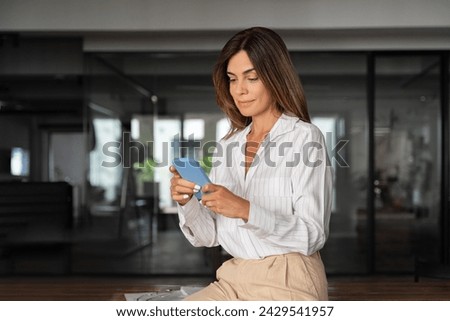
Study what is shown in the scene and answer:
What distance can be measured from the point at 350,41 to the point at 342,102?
55cm

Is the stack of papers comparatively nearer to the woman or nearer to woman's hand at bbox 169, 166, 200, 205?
the woman

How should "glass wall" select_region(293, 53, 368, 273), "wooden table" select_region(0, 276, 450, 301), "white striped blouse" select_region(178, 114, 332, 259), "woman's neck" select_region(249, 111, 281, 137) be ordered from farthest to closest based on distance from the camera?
"glass wall" select_region(293, 53, 368, 273) < "wooden table" select_region(0, 276, 450, 301) < "woman's neck" select_region(249, 111, 281, 137) < "white striped blouse" select_region(178, 114, 332, 259)

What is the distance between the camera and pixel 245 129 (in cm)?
193

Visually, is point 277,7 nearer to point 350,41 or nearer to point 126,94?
point 350,41

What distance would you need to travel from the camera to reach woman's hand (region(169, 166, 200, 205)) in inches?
64.2

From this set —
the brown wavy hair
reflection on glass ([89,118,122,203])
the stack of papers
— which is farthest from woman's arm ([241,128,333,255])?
reflection on glass ([89,118,122,203])

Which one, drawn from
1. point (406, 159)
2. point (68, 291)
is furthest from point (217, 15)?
point (68, 291)

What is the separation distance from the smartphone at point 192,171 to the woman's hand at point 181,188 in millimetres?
16

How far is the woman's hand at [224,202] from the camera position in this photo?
58.6 inches

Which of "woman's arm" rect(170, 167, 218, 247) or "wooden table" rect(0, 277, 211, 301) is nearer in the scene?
"woman's arm" rect(170, 167, 218, 247)

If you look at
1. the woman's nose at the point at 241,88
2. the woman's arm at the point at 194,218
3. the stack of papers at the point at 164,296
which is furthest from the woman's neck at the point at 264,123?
the stack of papers at the point at 164,296

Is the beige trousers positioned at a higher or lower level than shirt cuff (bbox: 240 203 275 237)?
lower

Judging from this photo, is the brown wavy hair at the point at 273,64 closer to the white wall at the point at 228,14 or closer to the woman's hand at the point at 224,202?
the woman's hand at the point at 224,202

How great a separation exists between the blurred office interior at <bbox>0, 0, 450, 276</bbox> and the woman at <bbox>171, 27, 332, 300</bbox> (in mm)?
4274
